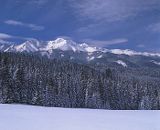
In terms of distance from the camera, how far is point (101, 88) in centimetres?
13575

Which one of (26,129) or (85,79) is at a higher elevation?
(85,79)

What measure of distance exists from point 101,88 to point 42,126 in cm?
11132

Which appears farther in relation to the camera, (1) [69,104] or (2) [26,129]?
(1) [69,104]

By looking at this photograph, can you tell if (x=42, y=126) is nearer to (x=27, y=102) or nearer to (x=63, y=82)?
(x=27, y=102)

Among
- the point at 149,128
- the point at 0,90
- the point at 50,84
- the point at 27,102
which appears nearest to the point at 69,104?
the point at 50,84

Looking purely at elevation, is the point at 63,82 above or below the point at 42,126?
above

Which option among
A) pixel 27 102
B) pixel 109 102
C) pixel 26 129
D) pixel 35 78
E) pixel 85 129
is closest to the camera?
pixel 26 129

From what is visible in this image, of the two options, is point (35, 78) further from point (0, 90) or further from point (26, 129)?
point (26, 129)

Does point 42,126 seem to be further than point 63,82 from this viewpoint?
No

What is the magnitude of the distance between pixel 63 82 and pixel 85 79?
917 centimetres

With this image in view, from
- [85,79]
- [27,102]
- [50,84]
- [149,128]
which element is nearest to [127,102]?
[85,79]

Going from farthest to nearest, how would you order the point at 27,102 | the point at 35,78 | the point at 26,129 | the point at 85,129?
the point at 35,78
the point at 27,102
the point at 85,129
the point at 26,129

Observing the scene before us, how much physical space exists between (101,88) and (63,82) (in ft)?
51.6

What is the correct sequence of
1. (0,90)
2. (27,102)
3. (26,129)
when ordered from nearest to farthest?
(26,129)
(0,90)
(27,102)
